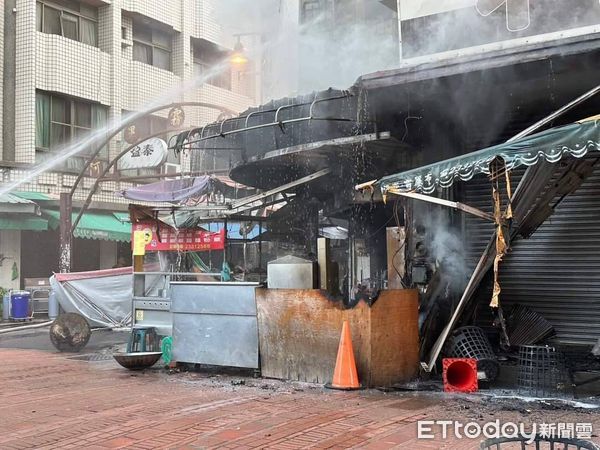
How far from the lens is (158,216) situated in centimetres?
1161

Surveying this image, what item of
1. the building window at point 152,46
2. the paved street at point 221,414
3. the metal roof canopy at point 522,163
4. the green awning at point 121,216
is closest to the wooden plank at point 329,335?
the paved street at point 221,414

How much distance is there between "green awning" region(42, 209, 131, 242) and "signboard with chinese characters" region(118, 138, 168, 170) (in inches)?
90.8

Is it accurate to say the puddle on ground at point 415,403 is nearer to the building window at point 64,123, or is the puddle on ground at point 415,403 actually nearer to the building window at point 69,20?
the building window at point 64,123

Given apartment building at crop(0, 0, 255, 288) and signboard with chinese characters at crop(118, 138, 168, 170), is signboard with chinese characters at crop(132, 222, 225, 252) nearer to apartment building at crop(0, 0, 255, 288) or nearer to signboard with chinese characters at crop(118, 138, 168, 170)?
apartment building at crop(0, 0, 255, 288)

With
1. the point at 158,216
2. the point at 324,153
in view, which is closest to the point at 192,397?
the point at 324,153

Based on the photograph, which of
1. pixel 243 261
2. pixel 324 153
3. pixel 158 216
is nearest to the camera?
pixel 324 153

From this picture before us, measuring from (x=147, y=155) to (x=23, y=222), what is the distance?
392cm

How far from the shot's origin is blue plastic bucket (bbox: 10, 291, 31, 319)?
53.3 ft

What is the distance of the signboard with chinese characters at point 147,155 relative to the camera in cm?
1659

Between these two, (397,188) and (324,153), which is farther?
(324,153)

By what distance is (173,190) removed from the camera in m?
14.0

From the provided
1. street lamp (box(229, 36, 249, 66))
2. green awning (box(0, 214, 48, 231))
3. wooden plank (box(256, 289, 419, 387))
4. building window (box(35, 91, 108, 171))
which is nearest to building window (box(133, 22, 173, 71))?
building window (box(35, 91, 108, 171))

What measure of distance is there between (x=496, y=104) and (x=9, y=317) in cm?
1363

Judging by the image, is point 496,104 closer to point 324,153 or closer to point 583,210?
point 583,210
